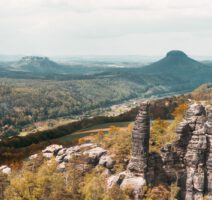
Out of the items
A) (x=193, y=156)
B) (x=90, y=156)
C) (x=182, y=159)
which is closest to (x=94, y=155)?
(x=90, y=156)

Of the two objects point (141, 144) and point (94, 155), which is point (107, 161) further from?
point (141, 144)

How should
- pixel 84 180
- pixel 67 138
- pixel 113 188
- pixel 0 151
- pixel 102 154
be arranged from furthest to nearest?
pixel 67 138 < pixel 0 151 < pixel 102 154 < pixel 84 180 < pixel 113 188

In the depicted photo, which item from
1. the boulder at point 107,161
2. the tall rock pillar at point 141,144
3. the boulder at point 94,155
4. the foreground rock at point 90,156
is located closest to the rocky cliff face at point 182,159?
the tall rock pillar at point 141,144

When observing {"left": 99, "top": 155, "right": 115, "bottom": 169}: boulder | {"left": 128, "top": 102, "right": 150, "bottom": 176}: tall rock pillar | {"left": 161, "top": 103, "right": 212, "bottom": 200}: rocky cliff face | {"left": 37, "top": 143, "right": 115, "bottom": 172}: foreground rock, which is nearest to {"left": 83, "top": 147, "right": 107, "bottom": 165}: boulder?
{"left": 37, "top": 143, "right": 115, "bottom": 172}: foreground rock

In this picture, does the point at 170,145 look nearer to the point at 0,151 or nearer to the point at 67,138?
the point at 0,151

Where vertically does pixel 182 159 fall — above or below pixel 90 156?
above

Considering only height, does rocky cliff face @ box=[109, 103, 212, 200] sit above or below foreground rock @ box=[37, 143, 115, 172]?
above

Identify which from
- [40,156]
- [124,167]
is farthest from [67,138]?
[124,167]

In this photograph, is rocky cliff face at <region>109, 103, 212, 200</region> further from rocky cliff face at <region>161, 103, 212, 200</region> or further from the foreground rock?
the foreground rock

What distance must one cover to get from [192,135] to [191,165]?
5.81 meters

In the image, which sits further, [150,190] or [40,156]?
[40,156]

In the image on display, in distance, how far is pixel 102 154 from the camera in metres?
91.0

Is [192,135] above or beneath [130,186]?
above

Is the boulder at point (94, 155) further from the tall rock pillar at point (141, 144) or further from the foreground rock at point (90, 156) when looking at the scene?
the tall rock pillar at point (141, 144)
